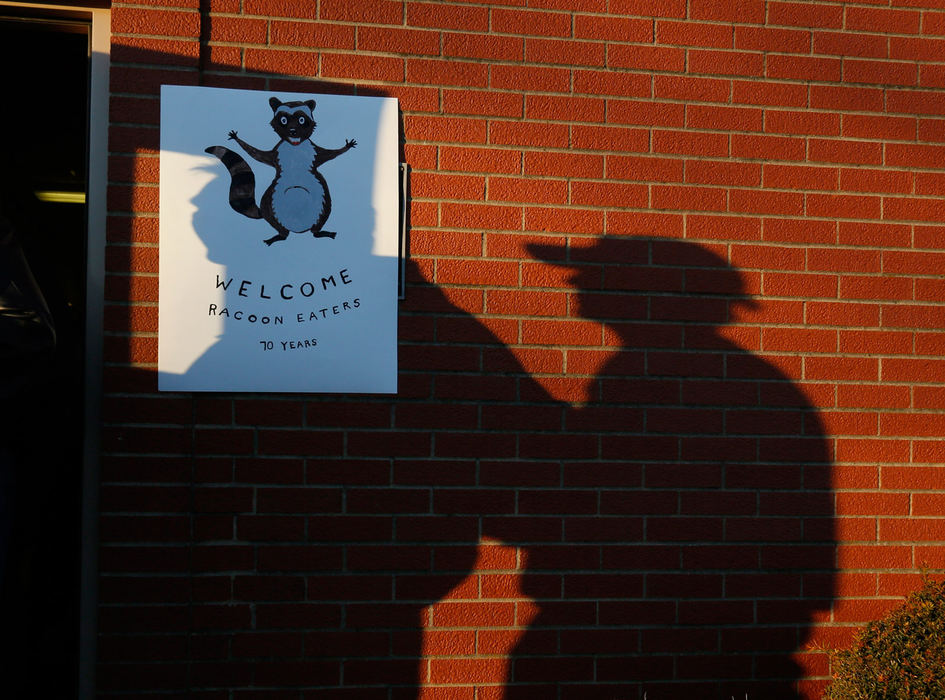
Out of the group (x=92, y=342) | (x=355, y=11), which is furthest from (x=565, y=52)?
(x=92, y=342)

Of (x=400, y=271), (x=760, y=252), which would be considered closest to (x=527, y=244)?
(x=400, y=271)

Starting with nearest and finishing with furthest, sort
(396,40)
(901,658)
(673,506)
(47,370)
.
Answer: (47,370) < (901,658) < (396,40) < (673,506)

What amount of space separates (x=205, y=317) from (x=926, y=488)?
2.88m

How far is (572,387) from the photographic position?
133 inches

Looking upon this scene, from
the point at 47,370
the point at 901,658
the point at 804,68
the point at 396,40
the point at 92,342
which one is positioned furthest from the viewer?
the point at 804,68

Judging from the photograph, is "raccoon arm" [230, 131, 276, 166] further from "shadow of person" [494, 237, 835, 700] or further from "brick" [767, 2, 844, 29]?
"brick" [767, 2, 844, 29]

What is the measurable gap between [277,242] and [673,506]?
70.9 inches

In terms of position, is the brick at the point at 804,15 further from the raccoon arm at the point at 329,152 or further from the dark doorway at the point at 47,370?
the dark doorway at the point at 47,370

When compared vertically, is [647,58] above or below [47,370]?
above

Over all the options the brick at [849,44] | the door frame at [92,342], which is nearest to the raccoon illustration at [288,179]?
the door frame at [92,342]

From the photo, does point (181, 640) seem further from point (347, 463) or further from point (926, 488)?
point (926, 488)

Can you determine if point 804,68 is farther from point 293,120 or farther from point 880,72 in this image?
point 293,120

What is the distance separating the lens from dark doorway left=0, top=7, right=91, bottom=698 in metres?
2.67

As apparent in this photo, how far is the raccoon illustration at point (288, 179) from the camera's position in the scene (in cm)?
323
